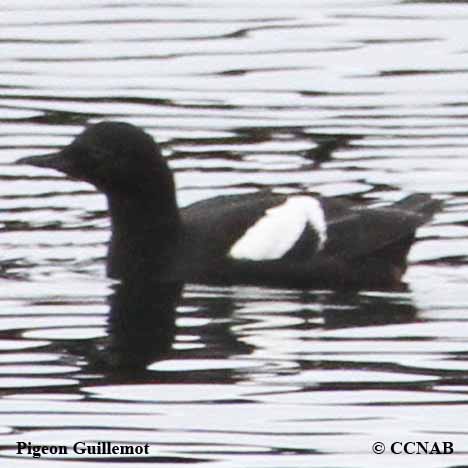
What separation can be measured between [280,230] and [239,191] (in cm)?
159

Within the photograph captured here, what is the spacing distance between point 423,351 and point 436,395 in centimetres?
91

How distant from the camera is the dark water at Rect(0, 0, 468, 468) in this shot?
11.3 metres

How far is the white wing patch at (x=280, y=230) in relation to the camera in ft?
47.2

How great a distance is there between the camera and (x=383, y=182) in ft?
53.5

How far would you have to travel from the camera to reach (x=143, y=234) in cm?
1466

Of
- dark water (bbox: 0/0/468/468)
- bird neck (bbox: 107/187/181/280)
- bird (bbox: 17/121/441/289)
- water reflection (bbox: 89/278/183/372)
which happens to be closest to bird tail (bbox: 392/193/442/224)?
bird (bbox: 17/121/441/289)

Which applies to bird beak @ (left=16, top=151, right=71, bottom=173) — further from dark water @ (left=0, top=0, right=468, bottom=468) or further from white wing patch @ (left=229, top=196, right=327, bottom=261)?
white wing patch @ (left=229, top=196, right=327, bottom=261)

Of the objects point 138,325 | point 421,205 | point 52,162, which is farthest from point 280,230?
point 138,325

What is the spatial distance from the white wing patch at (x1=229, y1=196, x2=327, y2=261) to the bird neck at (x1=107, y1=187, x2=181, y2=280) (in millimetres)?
365

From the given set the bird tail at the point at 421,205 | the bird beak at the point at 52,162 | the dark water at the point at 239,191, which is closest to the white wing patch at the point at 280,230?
the dark water at the point at 239,191

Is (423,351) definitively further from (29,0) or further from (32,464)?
(29,0)

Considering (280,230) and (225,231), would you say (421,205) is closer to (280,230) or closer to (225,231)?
(280,230)

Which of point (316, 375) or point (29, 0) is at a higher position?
point (29, 0)

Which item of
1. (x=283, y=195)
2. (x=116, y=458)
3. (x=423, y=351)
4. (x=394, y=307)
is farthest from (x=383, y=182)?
(x=116, y=458)
